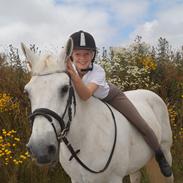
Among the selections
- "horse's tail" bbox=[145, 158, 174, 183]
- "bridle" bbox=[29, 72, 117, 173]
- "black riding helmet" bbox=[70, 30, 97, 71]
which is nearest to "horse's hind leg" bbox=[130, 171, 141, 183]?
"horse's tail" bbox=[145, 158, 174, 183]

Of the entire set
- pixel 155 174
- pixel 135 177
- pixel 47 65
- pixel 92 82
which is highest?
pixel 47 65

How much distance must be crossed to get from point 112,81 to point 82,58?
4374 millimetres

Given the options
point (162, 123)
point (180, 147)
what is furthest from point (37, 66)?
point (180, 147)

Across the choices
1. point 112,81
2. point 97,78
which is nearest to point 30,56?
point 97,78

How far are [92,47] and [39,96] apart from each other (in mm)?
1007

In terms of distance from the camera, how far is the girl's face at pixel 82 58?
3699 mm

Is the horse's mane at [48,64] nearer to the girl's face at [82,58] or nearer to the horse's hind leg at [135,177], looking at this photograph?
the girl's face at [82,58]

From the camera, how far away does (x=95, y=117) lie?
3645mm

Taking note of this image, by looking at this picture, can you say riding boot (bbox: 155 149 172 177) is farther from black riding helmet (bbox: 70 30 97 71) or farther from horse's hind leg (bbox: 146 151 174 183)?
black riding helmet (bbox: 70 30 97 71)

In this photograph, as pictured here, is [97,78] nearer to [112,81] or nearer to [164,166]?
[164,166]

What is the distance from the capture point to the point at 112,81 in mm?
8062

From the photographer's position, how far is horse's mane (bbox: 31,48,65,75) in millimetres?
3047

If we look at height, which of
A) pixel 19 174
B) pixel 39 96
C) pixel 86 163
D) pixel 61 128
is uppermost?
pixel 39 96

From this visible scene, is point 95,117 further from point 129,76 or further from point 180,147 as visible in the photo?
point 129,76
